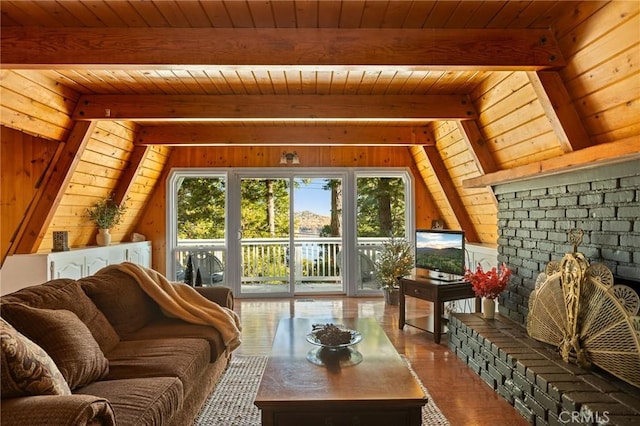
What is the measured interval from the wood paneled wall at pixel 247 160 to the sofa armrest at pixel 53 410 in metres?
4.80

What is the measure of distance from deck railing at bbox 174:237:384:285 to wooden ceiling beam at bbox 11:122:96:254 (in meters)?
2.19

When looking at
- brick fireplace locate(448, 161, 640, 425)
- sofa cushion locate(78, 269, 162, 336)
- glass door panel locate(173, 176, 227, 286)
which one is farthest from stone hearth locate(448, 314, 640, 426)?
glass door panel locate(173, 176, 227, 286)

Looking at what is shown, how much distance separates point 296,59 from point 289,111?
1.31 meters

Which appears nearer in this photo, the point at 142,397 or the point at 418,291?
the point at 142,397

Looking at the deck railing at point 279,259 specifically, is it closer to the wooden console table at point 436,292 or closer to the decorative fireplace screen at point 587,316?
the wooden console table at point 436,292

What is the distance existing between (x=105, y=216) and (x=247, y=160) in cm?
205

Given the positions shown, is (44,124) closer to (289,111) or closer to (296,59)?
(289,111)

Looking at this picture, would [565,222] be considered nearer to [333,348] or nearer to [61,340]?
[333,348]

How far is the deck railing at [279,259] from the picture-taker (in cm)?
607

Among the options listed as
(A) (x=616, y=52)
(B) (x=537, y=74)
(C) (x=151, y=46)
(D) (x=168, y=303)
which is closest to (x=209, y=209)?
(D) (x=168, y=303)

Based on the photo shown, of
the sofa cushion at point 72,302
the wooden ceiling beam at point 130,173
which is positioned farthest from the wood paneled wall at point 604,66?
the wooden ceiling beam at point 130,173

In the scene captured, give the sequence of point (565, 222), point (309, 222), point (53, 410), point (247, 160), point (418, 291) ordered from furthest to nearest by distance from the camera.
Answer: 1. point (309, 222)
2. point (247, 160)
3. point (418, 291)
4. point (565, 222)
5. point (53, 410)

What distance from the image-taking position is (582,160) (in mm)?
2424

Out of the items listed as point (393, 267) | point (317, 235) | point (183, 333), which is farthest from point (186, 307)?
point (317, 235)
